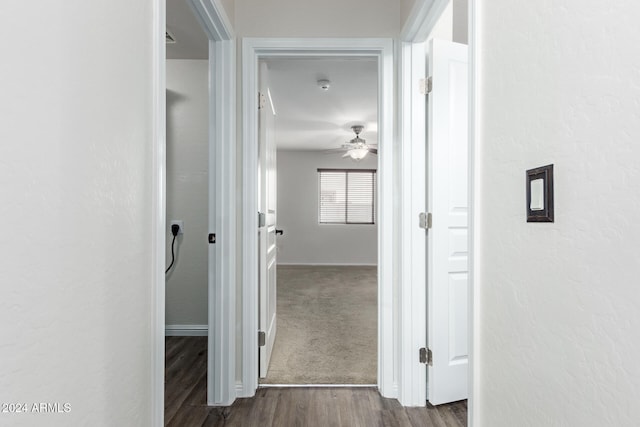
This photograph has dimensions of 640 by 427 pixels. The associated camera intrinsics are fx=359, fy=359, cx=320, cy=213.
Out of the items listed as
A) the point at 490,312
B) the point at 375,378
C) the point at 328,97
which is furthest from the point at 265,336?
the point at 328,97

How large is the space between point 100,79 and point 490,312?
1209 millimetres

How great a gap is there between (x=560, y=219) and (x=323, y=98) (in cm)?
394

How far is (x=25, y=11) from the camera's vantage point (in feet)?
2.06

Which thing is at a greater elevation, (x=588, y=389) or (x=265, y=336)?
(x=588, y=389)

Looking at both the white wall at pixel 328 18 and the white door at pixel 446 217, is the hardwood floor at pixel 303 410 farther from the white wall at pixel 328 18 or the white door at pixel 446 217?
the white wall at pixel 328 18

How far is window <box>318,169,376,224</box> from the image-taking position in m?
8.01

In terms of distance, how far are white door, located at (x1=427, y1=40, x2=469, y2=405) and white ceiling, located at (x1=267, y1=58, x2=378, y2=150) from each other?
529mm

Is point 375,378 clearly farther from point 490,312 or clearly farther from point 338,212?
point 338,212

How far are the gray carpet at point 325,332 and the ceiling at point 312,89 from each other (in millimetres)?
2118

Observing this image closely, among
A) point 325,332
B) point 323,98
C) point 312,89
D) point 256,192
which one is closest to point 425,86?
point 256,192

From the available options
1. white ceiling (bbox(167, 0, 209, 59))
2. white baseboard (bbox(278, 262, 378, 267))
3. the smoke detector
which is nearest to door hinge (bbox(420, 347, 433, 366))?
white ceiling (bbox(167, 0, 209, 59))

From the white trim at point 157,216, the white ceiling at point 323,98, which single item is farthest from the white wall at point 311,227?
the white trim at point 157,216

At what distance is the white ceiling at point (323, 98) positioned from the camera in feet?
11.3

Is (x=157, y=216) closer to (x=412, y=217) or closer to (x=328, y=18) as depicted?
(x=412, y=217)
